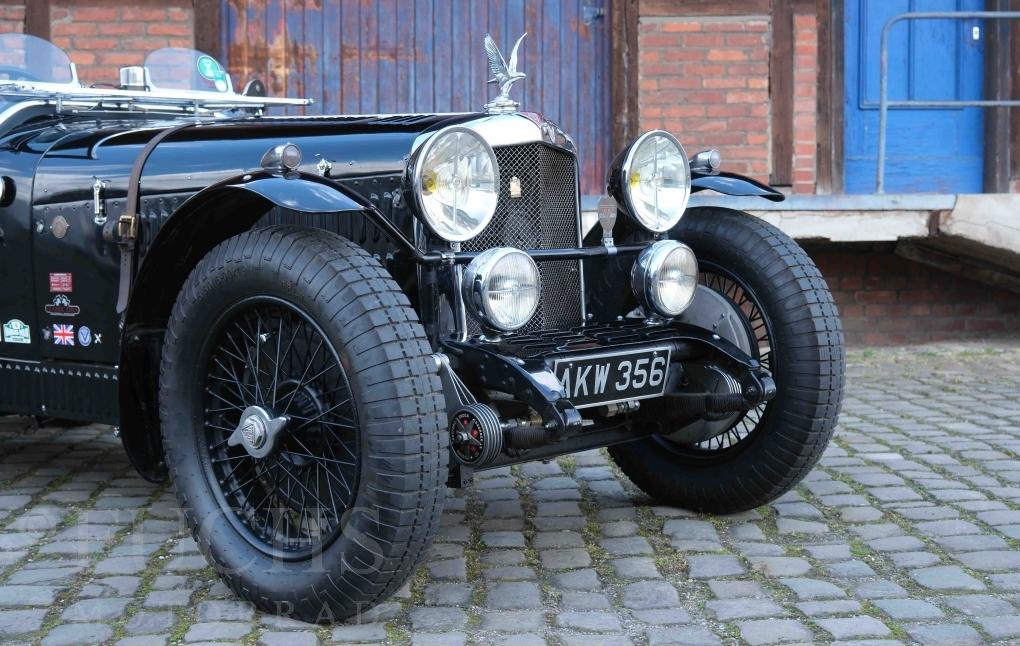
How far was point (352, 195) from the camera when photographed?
294 centimetres

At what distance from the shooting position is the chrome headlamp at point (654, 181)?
3521 millimetres

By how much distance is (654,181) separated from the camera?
11.7ft

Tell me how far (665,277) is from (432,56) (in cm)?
505

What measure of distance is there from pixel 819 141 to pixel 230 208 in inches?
229

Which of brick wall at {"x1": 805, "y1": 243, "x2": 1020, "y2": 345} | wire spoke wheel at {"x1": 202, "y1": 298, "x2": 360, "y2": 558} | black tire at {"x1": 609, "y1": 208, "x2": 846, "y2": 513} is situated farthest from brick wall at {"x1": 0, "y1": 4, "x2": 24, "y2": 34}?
black tire at {"x1": 609, "y1": 208, "x2": 846, "y2": 513}

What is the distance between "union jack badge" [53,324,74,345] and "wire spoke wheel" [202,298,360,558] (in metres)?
0.88

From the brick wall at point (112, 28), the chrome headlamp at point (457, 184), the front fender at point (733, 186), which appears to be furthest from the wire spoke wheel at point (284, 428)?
the brick wall at point (112, 28)

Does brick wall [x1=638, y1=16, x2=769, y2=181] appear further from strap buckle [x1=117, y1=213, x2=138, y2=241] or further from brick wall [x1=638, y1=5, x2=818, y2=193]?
strap buckle [x1=117, y1=213, x2=138, y2=241]

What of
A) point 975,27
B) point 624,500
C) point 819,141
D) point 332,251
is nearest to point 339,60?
point 819,141

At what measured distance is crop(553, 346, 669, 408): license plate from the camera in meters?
3.08

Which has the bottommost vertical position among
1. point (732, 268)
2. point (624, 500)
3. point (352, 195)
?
point (624, 500)

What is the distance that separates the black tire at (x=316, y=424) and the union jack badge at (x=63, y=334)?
80 centimetres

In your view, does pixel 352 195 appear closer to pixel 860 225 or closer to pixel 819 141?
pixel 860 225

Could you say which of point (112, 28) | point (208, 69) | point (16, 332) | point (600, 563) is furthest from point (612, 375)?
point (112, 28)
